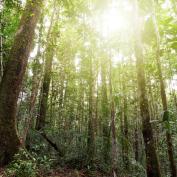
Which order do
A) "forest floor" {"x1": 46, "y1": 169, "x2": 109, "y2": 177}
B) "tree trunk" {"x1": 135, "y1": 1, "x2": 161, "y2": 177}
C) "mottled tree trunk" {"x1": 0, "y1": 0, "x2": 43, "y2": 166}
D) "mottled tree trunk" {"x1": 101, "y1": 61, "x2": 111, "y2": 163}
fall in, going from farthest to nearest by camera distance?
"mottled tree trunk" {"x1": 101, "y1": 61, "x2": 111, "y2": 163}, "forest floor" {"x1": 46, "y1": 169, "x2": 109, "y2": 177}, "mottled tree trunk" {"x1": 0, "y1": 0, "x2": 43, "y2": 166}, "tree trunk" {"x1": 135, "y1": 1, "x2": 161, "y2": 177}

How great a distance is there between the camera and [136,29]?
8.13 meters

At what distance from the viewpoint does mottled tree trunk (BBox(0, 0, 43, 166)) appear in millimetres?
7117

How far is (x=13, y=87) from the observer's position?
758 centimetres

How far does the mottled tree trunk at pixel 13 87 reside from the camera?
712cm

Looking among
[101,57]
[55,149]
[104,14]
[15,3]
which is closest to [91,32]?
[104,14]

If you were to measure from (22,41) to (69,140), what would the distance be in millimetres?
7393

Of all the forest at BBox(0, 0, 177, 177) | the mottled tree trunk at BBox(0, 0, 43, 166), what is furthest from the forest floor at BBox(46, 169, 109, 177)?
the mottled tree trunk at BBox(0, 0, 43, 166)

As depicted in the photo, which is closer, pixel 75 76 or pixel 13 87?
pixel 13 87

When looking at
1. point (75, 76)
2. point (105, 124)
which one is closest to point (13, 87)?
point (105, 124)

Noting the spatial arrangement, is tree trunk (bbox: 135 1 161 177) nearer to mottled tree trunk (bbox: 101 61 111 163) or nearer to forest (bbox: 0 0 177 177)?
forest (bbox: 0 0 177 177)

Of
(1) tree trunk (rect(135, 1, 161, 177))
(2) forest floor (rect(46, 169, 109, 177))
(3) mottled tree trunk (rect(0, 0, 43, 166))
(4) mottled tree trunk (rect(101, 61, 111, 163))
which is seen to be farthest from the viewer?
(4) mottled tree trunk (rect(101, 61, 111, 163))

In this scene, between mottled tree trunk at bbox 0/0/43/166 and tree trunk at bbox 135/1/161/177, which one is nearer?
tree trunk at bbox 135/1/161/177

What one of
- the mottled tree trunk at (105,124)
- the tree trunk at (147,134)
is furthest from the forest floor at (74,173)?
the tree trunk at (147,134)

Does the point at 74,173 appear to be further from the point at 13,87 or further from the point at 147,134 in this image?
the point at 13,87
